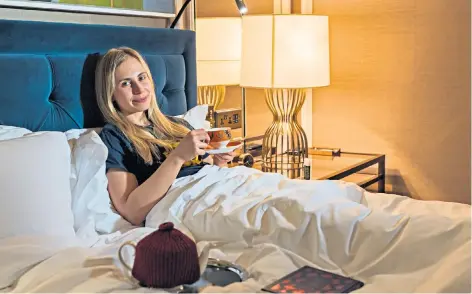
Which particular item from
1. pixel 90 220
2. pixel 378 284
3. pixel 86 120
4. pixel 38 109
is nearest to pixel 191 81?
pixel 86 120

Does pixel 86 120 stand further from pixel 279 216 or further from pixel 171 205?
pixel 279 216

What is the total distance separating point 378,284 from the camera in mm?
1511

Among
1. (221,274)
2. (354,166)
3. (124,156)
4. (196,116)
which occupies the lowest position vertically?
(221,274)

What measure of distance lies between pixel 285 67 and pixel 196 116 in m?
0.53

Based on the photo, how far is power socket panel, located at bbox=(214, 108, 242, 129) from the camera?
3258mm

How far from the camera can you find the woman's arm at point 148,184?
2.08 meters

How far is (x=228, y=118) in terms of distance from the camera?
337 cm

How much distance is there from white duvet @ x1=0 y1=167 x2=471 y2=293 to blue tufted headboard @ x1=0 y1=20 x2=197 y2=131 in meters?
0.48

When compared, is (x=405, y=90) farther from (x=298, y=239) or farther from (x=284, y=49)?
(x=298, y=239)

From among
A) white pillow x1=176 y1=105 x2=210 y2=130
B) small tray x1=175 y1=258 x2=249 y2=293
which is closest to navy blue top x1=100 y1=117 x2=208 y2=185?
white pillow x1=176 y1=105 x2=210 y2=130

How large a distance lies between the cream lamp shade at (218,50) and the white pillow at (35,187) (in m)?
1.30

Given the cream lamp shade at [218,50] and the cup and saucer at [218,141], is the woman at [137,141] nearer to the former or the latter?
the cup and saucer at [218,141]

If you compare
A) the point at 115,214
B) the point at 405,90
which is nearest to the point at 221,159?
the point at 115,214

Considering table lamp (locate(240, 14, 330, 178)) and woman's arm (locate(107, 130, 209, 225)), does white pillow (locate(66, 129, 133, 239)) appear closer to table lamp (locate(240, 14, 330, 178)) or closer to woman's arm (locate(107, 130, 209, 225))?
woman's arm (locate(107, 130, 209, 225))
